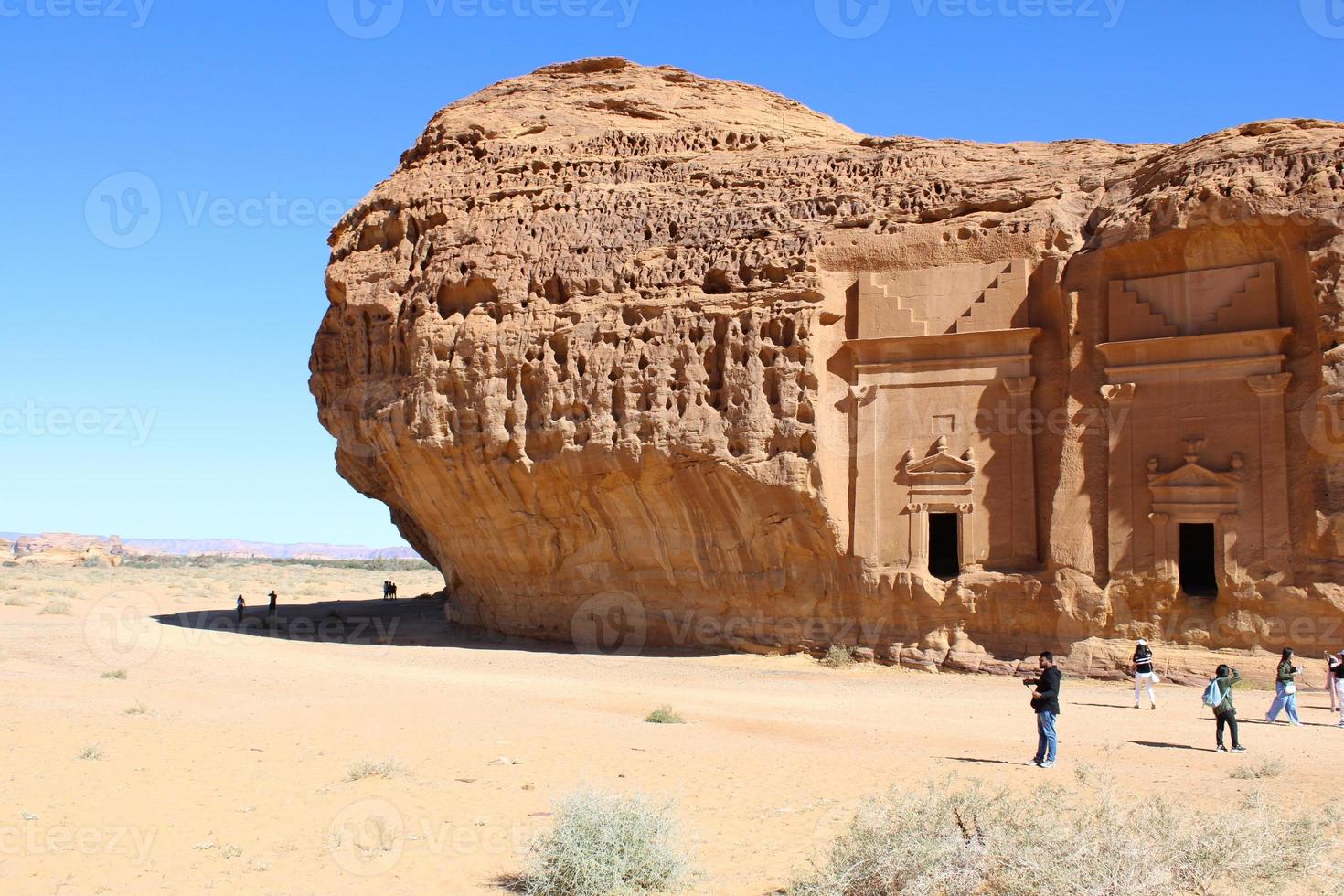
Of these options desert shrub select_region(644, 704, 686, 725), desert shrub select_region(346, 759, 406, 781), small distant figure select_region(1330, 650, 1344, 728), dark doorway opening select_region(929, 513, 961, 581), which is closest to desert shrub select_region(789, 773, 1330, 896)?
desert shrub select_region(346, 759, 406, 781)

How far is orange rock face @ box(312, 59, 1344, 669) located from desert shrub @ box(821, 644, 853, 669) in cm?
33

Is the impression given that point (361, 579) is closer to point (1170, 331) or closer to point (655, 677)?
point (655, 677)

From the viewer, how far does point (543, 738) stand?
14.5 m

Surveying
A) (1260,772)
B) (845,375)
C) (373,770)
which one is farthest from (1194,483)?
(373,770)

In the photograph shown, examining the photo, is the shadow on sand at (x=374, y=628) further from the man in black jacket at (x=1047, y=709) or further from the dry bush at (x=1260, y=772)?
the dry bush at (x=1260, y=772)

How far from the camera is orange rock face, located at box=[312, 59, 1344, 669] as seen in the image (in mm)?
18547

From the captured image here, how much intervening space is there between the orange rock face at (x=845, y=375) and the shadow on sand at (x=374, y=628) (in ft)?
1.68

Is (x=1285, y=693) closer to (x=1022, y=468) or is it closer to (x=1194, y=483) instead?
(x=1194, y=483)

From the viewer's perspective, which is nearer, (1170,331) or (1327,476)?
(1327,476)

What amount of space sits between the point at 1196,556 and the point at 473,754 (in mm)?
13657

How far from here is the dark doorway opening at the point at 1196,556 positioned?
777 inches

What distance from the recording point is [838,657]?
20.9 m

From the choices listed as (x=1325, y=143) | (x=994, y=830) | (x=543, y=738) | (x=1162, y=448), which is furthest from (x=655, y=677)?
(x=1325, y=143)

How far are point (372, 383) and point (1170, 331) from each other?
57.4 ft
